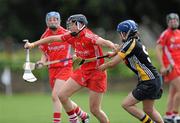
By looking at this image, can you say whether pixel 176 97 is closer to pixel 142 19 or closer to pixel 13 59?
pixel 13 59

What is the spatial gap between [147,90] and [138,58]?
648mm

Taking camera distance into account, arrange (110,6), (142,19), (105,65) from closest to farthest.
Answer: (105,65), (110,6), (142,19)

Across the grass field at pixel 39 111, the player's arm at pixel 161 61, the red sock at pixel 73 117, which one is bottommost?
the grass field at pixel 39 111

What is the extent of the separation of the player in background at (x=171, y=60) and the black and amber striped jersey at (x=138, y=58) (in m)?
3.61

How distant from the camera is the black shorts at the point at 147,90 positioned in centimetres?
1369

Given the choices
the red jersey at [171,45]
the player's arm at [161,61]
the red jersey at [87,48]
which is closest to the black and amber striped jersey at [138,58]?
the red jersey at [87,48]

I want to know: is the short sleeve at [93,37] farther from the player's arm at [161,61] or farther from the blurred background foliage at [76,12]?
the blurred background foliage at [76,12]

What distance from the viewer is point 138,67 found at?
1370cm

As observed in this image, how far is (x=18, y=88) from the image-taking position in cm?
3553

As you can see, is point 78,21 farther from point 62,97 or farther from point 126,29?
point 62,97

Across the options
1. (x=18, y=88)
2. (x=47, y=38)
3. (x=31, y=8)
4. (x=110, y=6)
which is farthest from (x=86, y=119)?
(x=31, y=8)

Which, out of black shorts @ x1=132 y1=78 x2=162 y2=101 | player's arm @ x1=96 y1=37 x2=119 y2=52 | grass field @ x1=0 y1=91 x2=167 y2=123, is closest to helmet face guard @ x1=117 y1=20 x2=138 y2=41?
player's arm @ x1=96 y1=37 x2=119 y2=52

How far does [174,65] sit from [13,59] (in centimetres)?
2099

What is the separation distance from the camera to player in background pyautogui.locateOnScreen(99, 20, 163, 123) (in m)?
13.5
